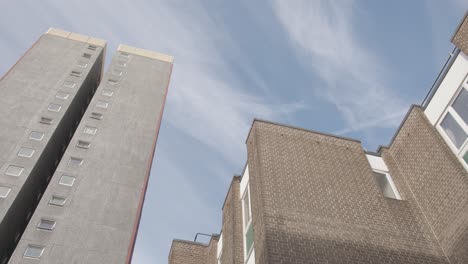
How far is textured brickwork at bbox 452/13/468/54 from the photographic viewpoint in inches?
440

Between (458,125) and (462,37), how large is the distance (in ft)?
8.39

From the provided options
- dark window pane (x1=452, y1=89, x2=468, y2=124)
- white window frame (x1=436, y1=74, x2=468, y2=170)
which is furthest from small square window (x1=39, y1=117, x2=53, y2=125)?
dark window pane (x1=452, y1=89, x2=468, y2=124)

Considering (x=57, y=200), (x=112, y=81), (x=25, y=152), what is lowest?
(x=57, y=200)

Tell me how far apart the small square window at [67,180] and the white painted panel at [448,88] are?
74.6 feet

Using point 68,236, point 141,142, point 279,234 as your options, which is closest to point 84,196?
point 68,236

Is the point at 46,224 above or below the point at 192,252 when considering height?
above

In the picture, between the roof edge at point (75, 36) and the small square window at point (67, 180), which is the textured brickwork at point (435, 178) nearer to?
the small square window at point (67, 180)

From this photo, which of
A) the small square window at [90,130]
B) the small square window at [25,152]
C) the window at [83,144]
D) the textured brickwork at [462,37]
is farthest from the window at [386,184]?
the small square window at [25,152]

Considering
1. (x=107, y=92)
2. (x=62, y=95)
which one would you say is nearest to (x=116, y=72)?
(x=107, y=92)

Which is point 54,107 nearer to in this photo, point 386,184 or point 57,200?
point 57,200

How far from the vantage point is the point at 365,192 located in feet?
42.1

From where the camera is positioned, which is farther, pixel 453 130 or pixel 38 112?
pixel 38 112

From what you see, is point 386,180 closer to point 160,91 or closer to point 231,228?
point 231,228

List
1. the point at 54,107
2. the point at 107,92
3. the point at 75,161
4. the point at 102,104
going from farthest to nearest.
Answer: the point at 107,92
the point at 102,104
the point at 54,107
the point at 75,161
